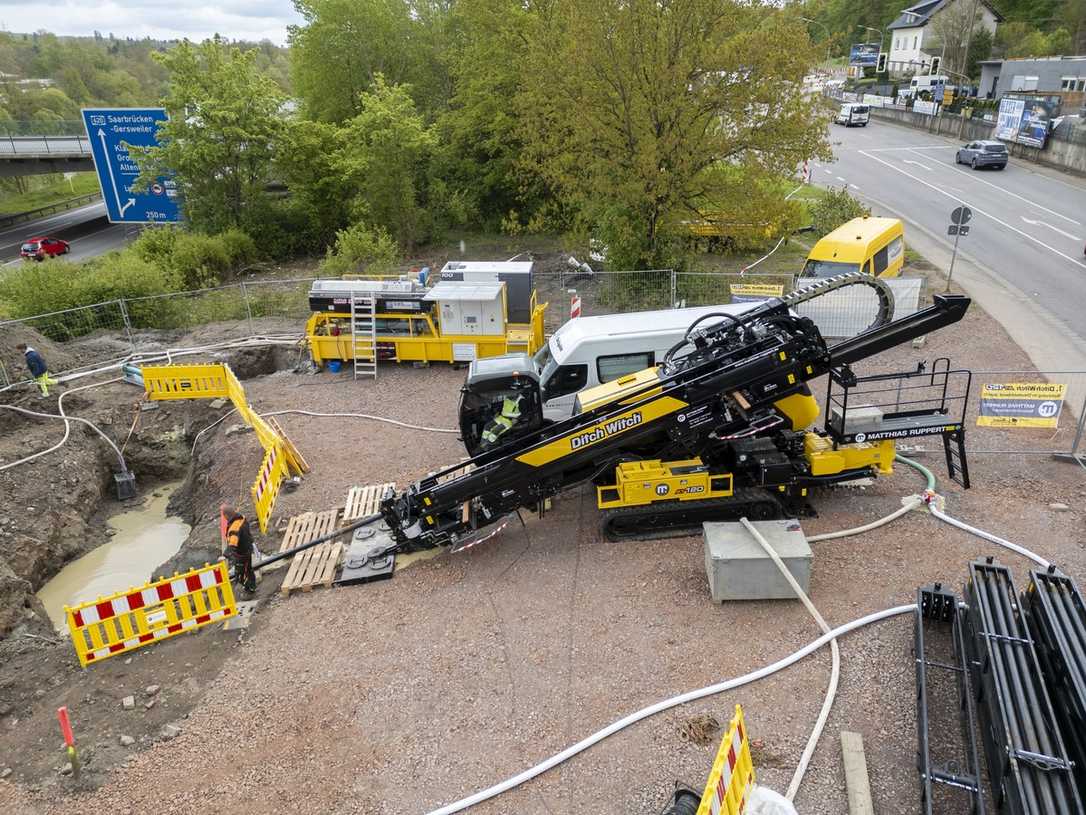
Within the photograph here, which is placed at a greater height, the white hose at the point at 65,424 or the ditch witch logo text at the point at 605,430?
the ditch witch logo text at the point at 605,430

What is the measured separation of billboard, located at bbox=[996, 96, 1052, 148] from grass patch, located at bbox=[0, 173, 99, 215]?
61995 millimetres

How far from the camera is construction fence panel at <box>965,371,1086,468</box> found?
35.5ft

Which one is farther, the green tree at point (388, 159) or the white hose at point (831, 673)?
the green tree at point (388, 159)

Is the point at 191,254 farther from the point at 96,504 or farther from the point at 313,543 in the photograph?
the point at 313,543

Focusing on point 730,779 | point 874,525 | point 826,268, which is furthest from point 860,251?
point 730,779

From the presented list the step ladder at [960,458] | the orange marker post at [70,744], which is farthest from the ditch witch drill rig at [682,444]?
the orange marker post at [70,744]

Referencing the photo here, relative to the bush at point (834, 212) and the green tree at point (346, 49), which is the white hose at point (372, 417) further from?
the green tree at point (346, 49)

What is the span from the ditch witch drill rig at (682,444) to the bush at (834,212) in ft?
52.0

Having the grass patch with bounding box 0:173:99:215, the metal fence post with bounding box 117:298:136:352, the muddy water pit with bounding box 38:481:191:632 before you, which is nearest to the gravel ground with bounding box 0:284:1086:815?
the muddy water pit with bounding box 38:481:191:632

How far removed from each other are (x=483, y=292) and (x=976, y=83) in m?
57.1

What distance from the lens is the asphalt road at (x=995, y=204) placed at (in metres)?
20.1

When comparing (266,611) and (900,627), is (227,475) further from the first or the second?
(900,627)

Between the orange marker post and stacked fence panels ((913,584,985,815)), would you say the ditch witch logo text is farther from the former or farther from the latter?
the orange marker post

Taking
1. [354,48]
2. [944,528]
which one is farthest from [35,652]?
[354,48]
